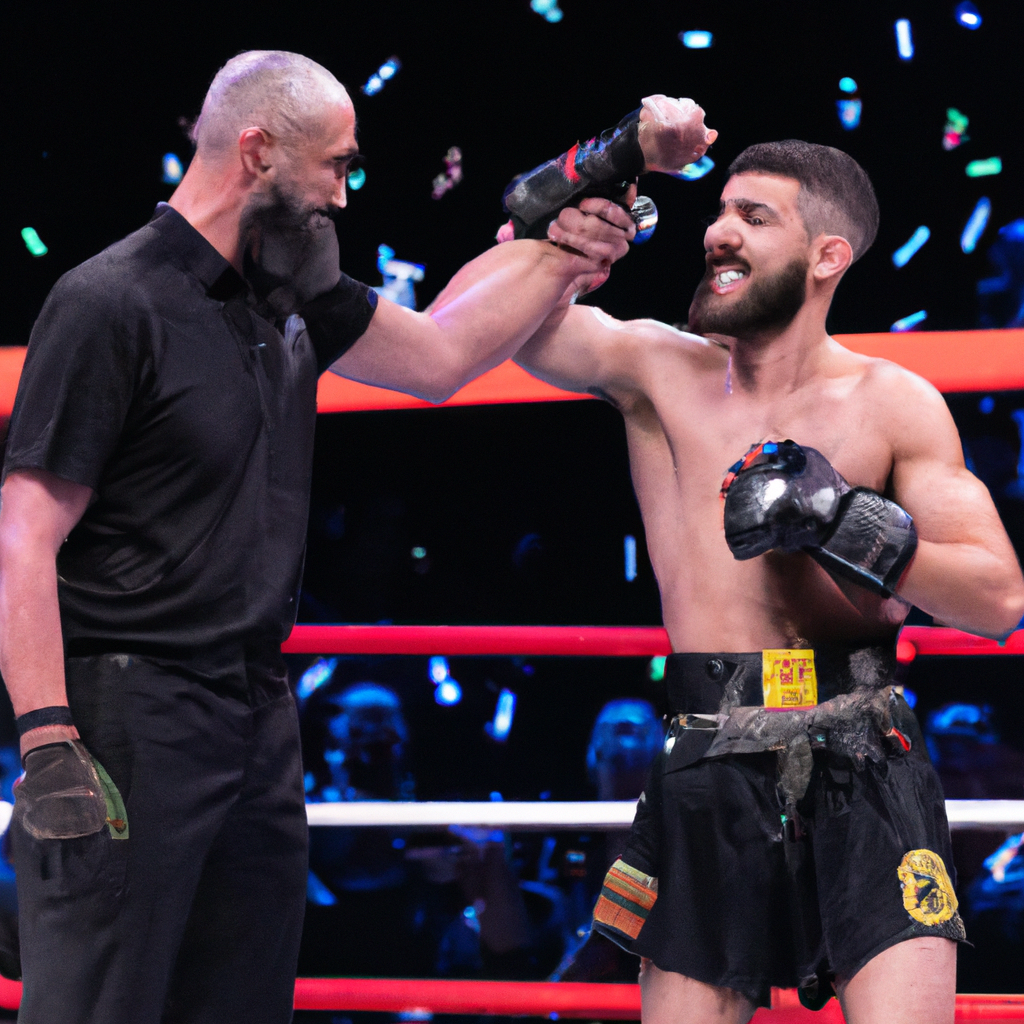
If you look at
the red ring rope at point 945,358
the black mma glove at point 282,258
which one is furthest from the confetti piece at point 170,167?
the black mma glove at point 282,258

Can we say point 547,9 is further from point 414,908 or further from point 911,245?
point 414,908

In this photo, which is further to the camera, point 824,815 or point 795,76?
point 795,76

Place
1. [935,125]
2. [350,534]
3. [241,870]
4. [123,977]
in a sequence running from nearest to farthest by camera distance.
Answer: [123,977] → [241,870] → [935,125] → [350,534]

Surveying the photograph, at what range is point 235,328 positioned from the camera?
1.26 metres

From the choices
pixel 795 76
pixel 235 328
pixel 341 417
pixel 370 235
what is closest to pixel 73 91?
pixel 370 235

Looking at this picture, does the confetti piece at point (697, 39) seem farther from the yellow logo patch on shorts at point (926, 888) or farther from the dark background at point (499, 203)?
the yellow logo patch on shorts at point (926, 888)

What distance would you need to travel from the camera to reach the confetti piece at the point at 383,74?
290 centimetres

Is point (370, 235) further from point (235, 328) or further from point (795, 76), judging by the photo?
point (235, 328)

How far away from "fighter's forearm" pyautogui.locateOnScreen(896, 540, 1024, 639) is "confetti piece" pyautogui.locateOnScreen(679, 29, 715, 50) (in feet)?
5.97

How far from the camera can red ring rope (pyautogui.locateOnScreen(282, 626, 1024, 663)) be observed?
1746mm

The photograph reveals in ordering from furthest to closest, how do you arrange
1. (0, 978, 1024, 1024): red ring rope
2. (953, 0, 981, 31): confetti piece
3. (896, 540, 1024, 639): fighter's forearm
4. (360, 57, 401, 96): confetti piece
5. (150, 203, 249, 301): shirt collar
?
(360, 57, 401, 96): confetti piece
(953, 0, 981, 31): confetti piece
(0, 978, 1024, 1024): red ring rope
(896, 540, 1024, 639): fighter's forearm
(150, 203, 249, 301): shirt collar

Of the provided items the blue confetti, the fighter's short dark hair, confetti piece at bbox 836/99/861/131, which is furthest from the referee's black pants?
confetti piece at bbox 836/99/861/131

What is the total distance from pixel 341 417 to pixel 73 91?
3.66ft

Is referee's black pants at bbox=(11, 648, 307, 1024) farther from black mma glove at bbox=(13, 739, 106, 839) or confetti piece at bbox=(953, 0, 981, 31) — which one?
confetti piece at bbox=(953, 0, 981, 31)
